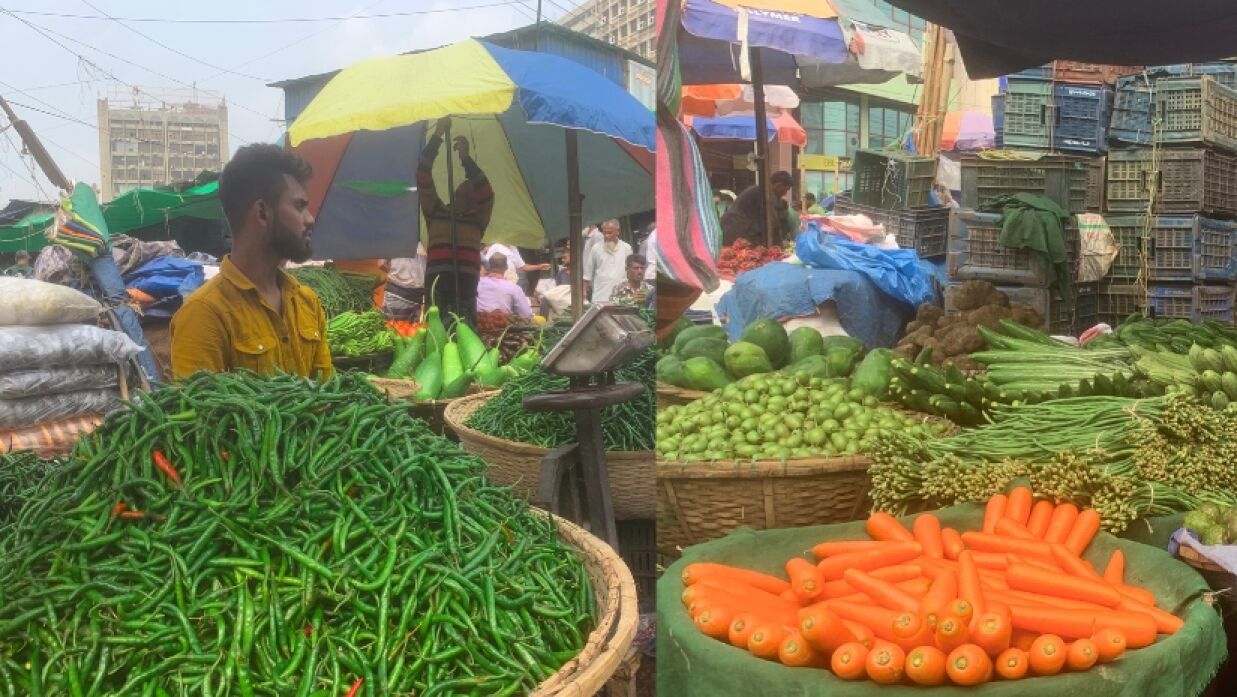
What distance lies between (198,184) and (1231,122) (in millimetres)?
4356

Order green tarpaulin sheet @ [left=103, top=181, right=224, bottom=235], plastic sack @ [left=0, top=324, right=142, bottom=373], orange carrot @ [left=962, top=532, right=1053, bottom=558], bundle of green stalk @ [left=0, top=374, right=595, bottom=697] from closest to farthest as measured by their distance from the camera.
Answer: bundle of green stalk @ [left=0, top=374, right=595, bottom=697] < plastic sack @ [left=0, top=324, right=142, bottom=373] < green tarpaulin sheet @ [left=103, top=181, right=224, bottom=235] < orange carrot @ [left=962, top=532, right=1053, bottom=558]

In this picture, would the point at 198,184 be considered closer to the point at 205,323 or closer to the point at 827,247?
the point at 205,323

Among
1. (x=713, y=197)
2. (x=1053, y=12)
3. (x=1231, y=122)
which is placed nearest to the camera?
(x=713, y=197)

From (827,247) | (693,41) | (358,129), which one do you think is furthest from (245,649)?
(827,247)

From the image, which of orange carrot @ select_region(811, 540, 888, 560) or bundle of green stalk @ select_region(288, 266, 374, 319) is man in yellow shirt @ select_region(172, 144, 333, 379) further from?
orange carrot @ select_region(811, 540, 888, 560)

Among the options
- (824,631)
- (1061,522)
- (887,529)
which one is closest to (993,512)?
(1061,522)

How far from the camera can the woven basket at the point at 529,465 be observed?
2600mm

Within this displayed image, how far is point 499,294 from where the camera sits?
8.38 feet

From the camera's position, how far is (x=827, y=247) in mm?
3762

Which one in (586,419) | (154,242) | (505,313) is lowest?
(586,419)

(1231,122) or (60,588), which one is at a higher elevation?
(1231,122)

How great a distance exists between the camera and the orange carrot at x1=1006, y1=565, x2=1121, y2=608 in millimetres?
2557

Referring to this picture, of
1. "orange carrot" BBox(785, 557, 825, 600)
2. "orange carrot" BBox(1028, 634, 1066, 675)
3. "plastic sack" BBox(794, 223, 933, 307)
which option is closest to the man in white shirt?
"orange carrot" BBox(785, 557, 825, 600)

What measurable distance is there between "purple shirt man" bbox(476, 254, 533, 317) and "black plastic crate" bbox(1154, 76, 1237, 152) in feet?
11.1
